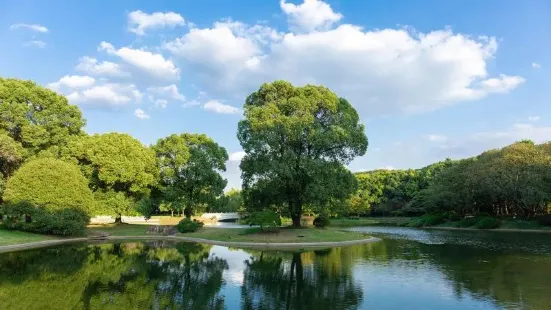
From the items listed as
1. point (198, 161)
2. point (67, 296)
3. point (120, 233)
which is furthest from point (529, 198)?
point (67, 296)

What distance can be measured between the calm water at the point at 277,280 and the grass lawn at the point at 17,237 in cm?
481

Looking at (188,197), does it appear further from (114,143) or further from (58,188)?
(58,188)

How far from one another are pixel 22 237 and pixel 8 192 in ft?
17.5

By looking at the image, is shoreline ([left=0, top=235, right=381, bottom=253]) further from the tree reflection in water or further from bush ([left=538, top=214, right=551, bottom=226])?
bush ([left=538, top=214, right=551, bottom=226])

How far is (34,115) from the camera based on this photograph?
46.5 metres

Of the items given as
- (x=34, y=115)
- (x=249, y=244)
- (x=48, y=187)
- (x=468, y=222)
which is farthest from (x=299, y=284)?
(x=468, y=222)

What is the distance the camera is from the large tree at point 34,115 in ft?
145

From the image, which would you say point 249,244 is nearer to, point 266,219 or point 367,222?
point 266,219

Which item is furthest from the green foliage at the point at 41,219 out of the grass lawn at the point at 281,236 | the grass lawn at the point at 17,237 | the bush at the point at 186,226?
the grass lawn at the point at 281,236

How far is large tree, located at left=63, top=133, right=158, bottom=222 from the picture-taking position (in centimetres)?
4778

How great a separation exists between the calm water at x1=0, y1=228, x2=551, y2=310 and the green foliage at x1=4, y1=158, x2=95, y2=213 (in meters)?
10.5

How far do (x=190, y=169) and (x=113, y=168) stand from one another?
9.17 m

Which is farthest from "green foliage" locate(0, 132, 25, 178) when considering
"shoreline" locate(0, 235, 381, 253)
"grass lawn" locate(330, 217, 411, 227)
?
"grass lawn" locate(330, 217, 411, 227)

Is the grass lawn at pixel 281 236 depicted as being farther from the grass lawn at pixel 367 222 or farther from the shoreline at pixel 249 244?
the grass lawn at pixel 367 222
